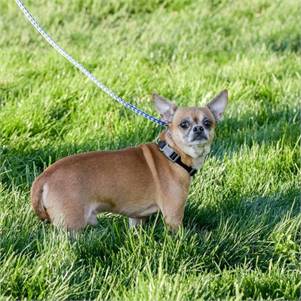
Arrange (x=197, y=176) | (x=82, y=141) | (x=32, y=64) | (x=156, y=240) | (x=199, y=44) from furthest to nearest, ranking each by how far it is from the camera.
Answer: (x=199, y=44) → (x=32, y=64) → (x=82, y=141) → (x=197, y=176) → (x=156, y=240)

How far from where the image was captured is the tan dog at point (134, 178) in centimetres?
410

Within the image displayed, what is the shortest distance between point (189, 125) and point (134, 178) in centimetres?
44

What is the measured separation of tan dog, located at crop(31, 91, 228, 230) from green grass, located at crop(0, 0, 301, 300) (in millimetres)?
119

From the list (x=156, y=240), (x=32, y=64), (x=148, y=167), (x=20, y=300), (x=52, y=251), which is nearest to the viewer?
(x=20, y=300)

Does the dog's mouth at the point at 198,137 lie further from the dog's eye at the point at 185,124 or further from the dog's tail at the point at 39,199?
the dog's tail at the point at 39,199

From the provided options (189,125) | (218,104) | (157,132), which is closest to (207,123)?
(189,125)

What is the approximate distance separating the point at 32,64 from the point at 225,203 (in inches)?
117

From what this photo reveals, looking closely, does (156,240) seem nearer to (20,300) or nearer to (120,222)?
(120,222)

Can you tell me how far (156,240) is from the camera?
4.11 metres

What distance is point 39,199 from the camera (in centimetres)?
415

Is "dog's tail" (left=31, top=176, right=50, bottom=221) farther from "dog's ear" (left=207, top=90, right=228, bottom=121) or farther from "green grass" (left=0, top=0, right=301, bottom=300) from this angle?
"dog's ear" (left=207, top=90, right=228, bottom=121)

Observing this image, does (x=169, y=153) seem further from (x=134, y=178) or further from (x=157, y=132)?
(x=157, y=132)

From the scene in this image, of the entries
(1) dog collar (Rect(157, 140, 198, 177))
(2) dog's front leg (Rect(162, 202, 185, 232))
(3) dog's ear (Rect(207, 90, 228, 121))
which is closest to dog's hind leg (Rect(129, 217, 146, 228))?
(2) dog's front leg (Rect(162, 202, 185, 232))

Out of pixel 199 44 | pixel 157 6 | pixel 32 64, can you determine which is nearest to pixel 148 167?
pixel 32 64
